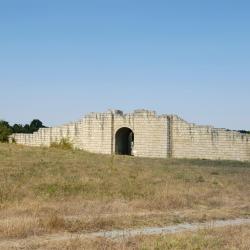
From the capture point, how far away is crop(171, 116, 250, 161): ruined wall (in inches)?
1574

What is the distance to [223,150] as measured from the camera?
133 ft

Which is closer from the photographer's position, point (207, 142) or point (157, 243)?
point (157, 243)

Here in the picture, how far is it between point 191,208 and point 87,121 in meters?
32.8

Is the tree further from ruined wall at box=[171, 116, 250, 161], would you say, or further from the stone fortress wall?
ruined wall at box=[171, 116, 250, 161]

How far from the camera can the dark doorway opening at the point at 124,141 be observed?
46144 millimetres

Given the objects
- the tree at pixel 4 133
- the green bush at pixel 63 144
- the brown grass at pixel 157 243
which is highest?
the tree at pixel 4 133

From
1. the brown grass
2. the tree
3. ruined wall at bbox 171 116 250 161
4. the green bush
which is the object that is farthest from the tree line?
the brown grass

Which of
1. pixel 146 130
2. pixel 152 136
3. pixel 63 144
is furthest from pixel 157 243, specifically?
pixel 146 130

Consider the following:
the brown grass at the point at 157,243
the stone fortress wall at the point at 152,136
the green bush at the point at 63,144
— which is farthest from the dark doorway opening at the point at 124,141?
the brown grass at the point at 157,243

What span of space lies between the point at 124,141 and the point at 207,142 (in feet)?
31.4

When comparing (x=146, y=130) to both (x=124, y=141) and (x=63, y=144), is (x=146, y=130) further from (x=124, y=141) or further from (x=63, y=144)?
(x=63, y=144)

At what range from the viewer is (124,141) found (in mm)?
48719

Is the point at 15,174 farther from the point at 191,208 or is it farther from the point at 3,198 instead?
the point at 191,208

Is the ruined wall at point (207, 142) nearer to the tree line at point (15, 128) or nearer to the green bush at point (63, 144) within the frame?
the green bush at point (63, 144)
